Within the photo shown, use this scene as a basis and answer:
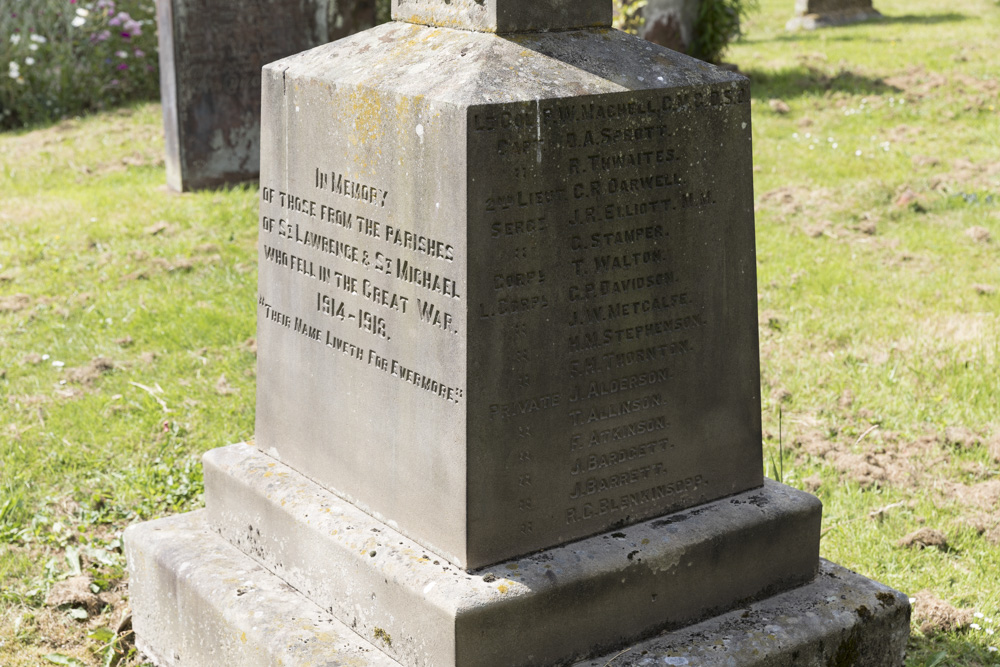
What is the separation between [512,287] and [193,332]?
10.9 feet

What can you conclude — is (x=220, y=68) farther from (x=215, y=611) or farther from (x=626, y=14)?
(x=215, y=611)

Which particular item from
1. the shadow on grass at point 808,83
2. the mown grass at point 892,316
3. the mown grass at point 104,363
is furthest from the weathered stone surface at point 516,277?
the shadow on grass at point 808,83

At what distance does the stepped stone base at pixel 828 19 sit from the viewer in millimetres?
14703

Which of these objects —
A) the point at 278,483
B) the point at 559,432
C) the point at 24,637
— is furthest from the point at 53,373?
the point at 559,432

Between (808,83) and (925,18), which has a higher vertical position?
(925,18)

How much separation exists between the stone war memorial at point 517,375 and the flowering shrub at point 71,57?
8.17 m

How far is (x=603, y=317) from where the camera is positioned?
282 centimetres

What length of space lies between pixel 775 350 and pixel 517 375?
2.92 meters

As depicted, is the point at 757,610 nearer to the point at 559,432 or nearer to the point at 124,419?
the point at 559,432

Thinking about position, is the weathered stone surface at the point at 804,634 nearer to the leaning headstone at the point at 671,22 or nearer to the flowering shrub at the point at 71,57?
the leaning headstone at the point at 671,22

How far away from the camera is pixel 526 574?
2729 mm

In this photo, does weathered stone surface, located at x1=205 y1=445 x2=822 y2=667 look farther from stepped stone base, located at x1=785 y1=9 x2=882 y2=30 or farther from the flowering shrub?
stepped stone base, located at x1=785 y1=9 x2=882 y2=30

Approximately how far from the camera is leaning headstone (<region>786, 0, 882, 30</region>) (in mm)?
14750

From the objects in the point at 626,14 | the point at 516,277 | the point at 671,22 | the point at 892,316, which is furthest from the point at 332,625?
the point at 671,22
